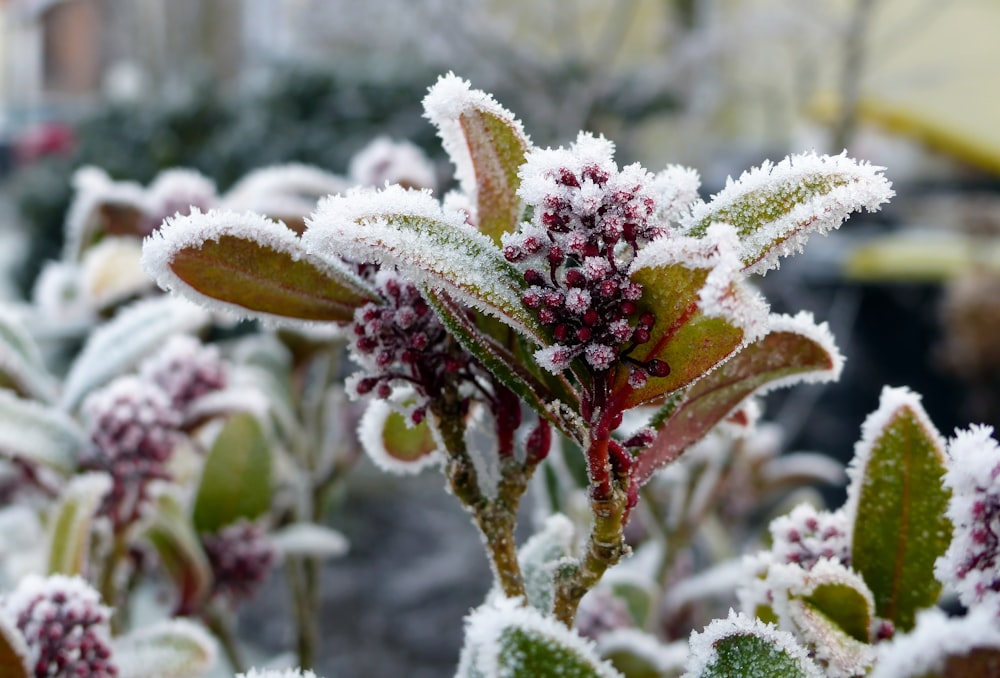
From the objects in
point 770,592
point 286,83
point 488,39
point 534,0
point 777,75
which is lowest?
point 770,592

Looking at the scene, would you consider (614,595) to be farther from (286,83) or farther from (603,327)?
(286,83)

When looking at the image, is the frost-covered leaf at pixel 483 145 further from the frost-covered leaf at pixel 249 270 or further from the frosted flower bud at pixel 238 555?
the frosted flower bud at pixel 238 555

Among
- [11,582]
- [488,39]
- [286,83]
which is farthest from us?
[286,83]

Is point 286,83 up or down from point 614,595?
up

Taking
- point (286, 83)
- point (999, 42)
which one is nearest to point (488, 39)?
point (286, 83)

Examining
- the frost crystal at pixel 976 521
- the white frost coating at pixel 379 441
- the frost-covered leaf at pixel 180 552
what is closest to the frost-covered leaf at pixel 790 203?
the frost crystal at pixel 976 521

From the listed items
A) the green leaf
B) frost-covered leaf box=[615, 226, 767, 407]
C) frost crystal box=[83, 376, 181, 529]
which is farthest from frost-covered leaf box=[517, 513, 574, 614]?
the green leaf
